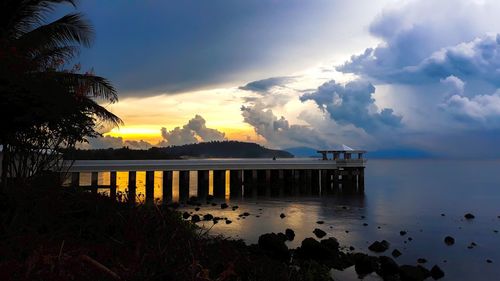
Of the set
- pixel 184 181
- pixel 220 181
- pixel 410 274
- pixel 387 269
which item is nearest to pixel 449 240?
pixel 387 269

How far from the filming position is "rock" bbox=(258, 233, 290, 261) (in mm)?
13273

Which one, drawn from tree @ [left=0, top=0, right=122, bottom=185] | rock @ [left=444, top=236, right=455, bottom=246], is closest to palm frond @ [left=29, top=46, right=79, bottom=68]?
tree @ [left=0, top=0, right=122, bottom=185]

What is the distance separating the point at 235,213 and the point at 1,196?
59.7 feet

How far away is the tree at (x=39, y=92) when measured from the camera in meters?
10.6

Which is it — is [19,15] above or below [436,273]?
above

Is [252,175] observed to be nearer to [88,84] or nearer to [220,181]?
[220,181]

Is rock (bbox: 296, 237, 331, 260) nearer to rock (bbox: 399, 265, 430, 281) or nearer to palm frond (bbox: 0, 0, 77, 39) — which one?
rock (bbox: 399, 265, 430, 281)

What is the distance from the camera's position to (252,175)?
126 feet

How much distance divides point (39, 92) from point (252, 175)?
93.4 ft

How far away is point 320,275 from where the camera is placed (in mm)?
10461

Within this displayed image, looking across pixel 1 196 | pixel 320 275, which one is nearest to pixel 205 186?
pixel 320 275

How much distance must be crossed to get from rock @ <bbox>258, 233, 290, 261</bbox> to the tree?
251 inches

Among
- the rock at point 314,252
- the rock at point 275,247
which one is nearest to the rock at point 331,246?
the rock at point 314,252

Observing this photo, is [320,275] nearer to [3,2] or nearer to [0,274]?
[0,274]
